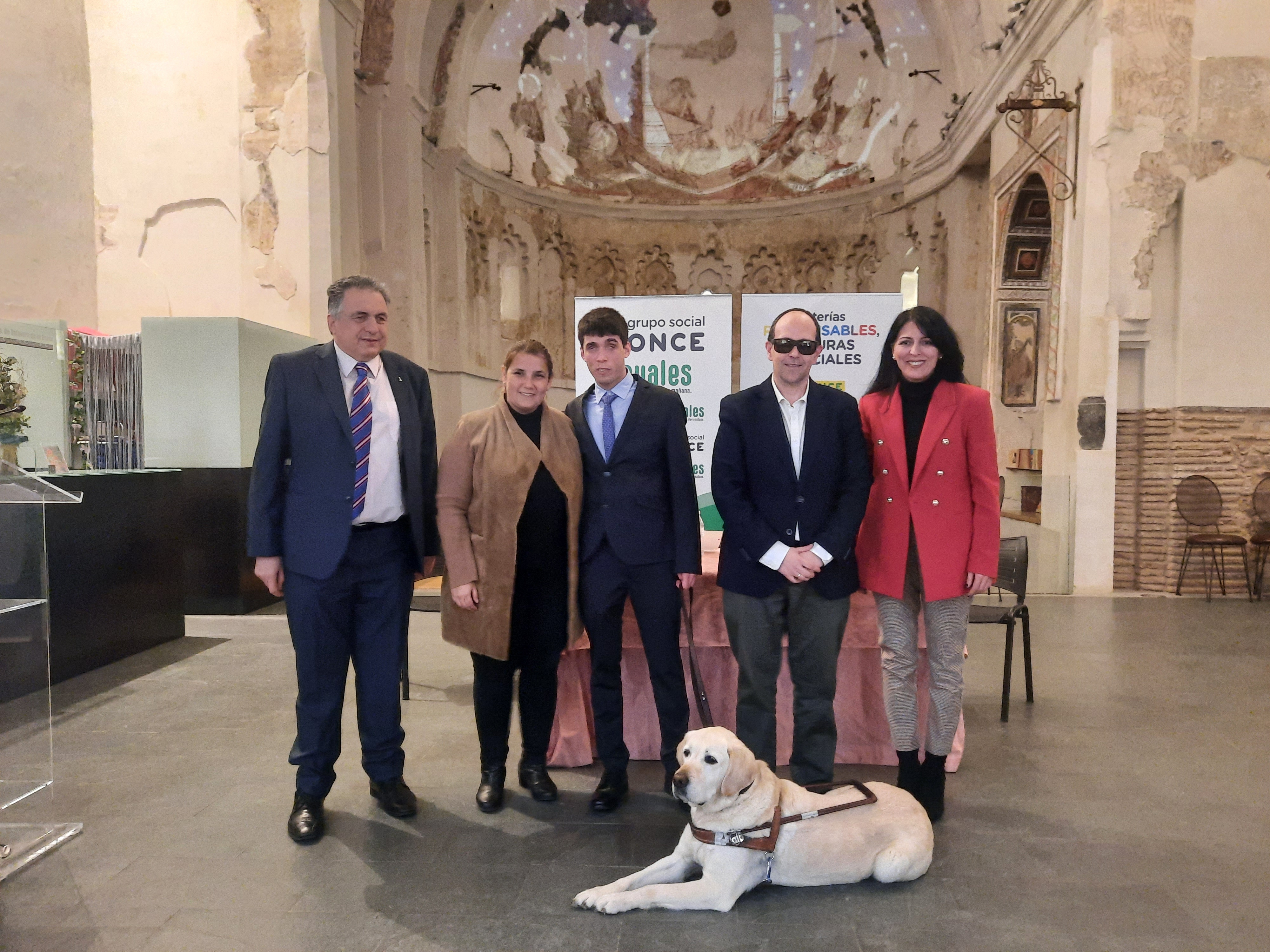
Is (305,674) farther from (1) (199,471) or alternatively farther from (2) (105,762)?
(1) (199,471)

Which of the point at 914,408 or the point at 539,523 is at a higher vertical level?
the point at 914,408

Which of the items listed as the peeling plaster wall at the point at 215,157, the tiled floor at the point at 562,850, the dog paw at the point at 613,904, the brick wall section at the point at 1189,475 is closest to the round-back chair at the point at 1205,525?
the brick wall section at the point at 1189,475

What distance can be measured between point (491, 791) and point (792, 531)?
1.45 m

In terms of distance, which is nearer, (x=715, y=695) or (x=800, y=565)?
(x=800, y=565)

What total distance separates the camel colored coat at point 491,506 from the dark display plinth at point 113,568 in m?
2.99

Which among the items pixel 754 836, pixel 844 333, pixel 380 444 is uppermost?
pixel 844 333

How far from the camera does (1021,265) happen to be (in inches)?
440

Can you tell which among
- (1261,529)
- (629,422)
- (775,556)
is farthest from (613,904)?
(1261,529)

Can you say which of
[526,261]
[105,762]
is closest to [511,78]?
[526,261]

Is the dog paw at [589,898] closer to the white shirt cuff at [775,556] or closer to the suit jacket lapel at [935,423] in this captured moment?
the white shirt cuff at [775,556]

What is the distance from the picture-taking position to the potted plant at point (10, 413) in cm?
538

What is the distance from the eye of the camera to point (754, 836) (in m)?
2.34

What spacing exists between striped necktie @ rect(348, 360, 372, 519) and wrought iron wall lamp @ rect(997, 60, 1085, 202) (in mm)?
7992

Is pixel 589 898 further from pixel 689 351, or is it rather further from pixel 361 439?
pixel 689 351
